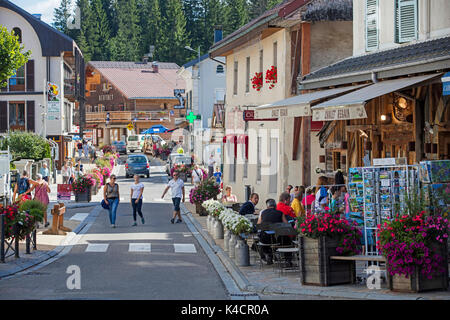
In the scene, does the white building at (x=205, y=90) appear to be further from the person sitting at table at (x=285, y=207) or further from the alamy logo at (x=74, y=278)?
the alamy logo at (x=74, y=278)

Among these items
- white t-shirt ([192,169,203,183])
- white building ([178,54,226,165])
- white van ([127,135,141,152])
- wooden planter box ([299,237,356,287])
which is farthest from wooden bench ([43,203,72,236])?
white van ([127,135,141,152])

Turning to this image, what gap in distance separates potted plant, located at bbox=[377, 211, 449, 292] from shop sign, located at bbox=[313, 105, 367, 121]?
2956 millimetres

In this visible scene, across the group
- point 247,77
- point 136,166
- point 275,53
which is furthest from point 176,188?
point 136,166

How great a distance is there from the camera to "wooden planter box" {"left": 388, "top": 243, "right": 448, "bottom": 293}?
1175 centimetres

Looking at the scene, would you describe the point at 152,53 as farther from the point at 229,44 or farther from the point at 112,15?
the point at 229,44

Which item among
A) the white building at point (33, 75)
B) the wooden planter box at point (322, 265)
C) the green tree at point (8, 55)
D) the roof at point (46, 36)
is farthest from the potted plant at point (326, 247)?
Answer: the roof at point (46, 36)

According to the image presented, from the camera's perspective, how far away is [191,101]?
69.8 meters

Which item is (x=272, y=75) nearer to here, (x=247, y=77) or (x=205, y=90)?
(x=247, y=77)

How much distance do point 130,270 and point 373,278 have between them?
4.81 meters

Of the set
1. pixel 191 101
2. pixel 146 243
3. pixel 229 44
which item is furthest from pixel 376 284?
pixel 191 101

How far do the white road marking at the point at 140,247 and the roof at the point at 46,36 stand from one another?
39.8 m

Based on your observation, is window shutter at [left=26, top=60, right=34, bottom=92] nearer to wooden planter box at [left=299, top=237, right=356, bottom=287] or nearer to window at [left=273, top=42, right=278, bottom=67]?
window at [left=273, top=42, right=278, bottom=67]

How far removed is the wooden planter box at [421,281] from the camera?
1175cm

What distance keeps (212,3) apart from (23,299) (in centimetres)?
9619
